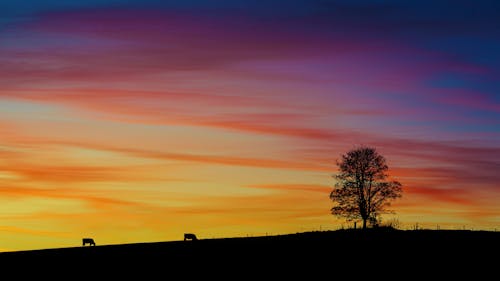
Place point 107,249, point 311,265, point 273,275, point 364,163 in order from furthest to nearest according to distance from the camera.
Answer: point 364,163 → point 107,249 → point 311,265 → point 273,275

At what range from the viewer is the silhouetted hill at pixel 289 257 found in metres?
40.0

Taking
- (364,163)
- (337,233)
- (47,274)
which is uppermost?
(364,163)

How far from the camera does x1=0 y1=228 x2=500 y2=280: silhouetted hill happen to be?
131ft

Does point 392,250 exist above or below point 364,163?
below

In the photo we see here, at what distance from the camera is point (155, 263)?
44.4 meters

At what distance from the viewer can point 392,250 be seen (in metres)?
48.1

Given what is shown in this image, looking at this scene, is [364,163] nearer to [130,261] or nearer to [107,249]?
[107,249]

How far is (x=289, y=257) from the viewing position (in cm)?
4578

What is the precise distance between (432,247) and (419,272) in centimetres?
1089

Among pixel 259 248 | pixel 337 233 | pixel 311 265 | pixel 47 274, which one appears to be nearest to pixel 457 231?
pixel 337 233

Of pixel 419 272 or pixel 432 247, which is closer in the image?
pixel 419 272

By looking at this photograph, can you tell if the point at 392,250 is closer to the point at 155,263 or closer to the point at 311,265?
the point at 311,265

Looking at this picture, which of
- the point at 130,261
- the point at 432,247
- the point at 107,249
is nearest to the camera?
the point at 130,261

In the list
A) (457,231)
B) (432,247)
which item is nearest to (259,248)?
(432,247)
